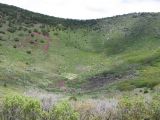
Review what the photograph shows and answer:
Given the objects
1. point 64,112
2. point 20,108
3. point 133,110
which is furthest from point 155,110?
point 20,108

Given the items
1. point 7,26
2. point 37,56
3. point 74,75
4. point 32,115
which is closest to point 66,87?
point 74,75

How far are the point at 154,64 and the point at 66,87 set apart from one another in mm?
31197

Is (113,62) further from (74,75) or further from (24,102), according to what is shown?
(24,102)

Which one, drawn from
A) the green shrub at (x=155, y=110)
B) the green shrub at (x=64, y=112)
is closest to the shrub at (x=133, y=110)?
the green shrub at (x=155, y=110)

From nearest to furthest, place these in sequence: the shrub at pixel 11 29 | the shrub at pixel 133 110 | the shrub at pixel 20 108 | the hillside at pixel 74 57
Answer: the shrub at pixel 20 108 < the shrub at pixel 133 110 < the hillside at pixel 74 57 < the shrub at pixel 11 29

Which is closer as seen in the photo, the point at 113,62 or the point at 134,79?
the point at 134,79

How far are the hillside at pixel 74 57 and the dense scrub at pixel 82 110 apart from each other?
19.6 metres

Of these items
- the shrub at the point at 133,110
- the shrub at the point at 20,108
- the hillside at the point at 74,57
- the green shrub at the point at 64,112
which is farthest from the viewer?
the hillside at the point at 74,57

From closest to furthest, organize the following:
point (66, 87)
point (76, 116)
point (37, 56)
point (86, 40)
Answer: point (76, 116), point (66, 87), point (37, 56), point (86, 40)

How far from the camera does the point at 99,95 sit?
106m

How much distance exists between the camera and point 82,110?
273 feet

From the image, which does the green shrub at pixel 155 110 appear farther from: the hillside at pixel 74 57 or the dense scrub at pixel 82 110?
the hillside at pixel 74 57

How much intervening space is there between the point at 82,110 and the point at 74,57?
74.8 m

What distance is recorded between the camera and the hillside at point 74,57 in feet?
389
